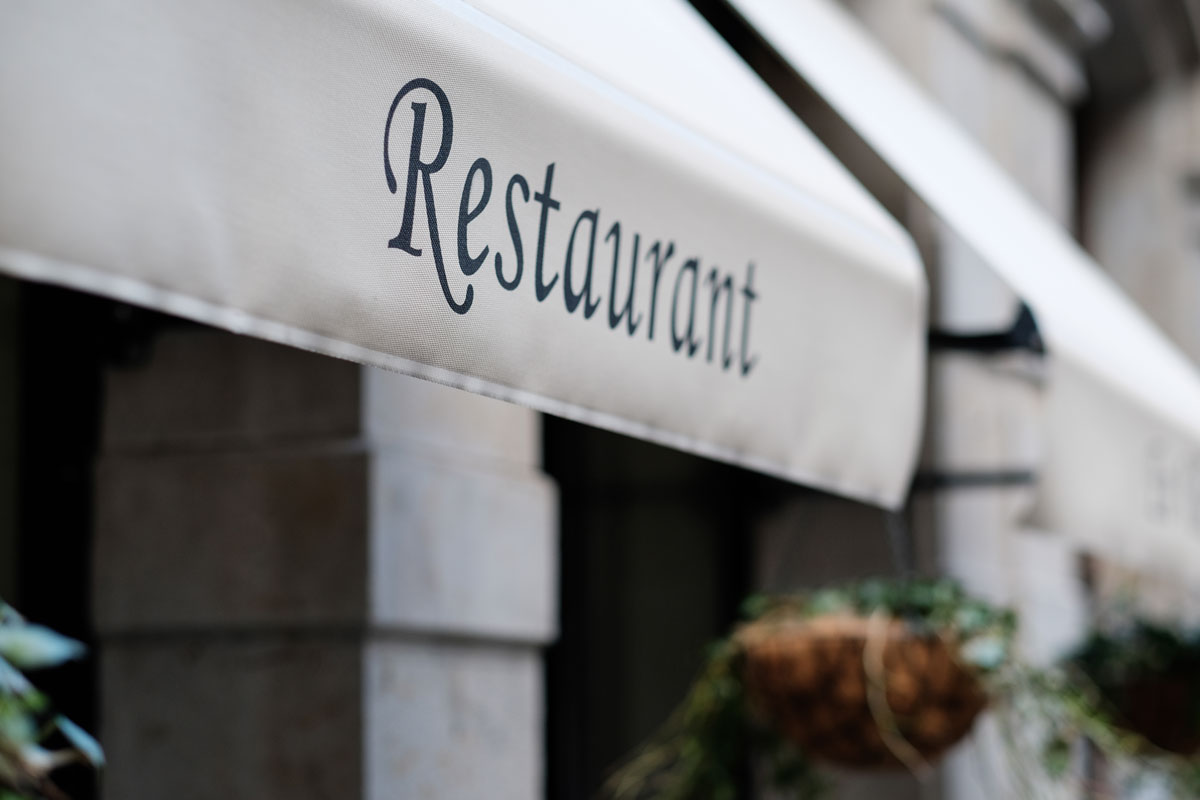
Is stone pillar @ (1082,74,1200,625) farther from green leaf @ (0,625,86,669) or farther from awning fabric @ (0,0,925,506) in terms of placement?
green leaf @ (0,625,86,669)

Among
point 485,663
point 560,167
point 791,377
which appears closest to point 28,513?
point 485,663

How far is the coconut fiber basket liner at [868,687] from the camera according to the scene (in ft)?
10.9

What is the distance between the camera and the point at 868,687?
10.9 ft

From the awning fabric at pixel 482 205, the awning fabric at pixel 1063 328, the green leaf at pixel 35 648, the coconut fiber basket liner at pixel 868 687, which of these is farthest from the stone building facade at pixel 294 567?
the green leaf at pixel 35 648

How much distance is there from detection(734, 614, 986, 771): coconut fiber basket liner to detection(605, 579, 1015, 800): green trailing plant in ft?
0.07

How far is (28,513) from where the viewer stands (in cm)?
378

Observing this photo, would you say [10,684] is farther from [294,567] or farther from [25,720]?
[294,567]

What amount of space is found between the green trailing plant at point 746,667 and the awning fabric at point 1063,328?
0.38 metres

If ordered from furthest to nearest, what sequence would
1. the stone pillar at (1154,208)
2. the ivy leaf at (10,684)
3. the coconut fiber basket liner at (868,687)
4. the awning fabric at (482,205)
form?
the stone pillar at (1154,208), the coconut fiber basket liner at (868,687), the awning fabric at (482,205), the ivy leaf at (10,684)

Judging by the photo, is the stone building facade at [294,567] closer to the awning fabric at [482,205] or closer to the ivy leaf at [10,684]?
the awning fabric at [482,205]

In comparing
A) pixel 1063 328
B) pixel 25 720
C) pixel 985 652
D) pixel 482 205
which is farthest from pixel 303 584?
pixel 25 720

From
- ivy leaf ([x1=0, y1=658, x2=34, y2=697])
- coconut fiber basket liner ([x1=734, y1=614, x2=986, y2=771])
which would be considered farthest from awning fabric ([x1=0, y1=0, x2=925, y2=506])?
coconut fiber basket liner ([x1=734, y1=614, x2=986, y2=771])

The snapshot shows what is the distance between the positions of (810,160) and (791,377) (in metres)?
0.42

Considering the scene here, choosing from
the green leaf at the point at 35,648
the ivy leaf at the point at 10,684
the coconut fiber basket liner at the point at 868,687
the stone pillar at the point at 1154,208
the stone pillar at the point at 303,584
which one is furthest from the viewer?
the stone pillar at the point at 1154,208
